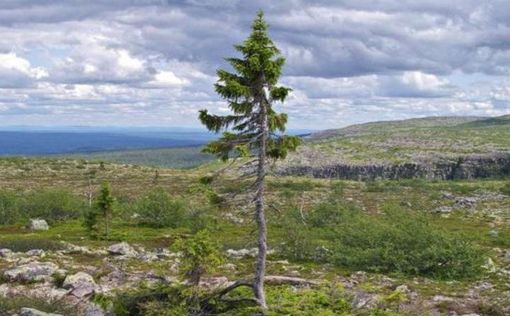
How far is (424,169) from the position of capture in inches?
5679

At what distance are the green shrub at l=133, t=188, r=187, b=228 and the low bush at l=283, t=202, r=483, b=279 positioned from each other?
2003 cm

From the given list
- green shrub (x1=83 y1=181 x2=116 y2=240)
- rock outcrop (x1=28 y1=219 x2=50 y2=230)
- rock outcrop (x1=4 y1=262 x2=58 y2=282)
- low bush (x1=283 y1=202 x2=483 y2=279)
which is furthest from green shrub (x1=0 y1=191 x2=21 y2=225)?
rock outcrop (x1=4 y1=262 x2=58 y2=282)

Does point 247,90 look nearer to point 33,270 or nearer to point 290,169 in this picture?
point 33,270

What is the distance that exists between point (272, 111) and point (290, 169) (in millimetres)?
132410

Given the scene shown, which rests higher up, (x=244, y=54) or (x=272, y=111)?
(x=244, y=54)

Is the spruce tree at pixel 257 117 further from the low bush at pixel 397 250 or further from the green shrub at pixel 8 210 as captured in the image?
the green shrub at pixel 8 210

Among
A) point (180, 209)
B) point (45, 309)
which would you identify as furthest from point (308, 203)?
point (45, 309)

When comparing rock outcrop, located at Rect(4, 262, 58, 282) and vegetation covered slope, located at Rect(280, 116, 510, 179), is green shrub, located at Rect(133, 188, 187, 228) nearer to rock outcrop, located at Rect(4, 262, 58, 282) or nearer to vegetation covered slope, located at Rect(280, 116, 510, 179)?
rock outcrop, located at Rect(4, 262, 58, 282)

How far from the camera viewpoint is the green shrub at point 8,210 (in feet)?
185

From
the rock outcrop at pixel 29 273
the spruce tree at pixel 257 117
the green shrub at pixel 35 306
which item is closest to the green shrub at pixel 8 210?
the rock outcrop at pixel 29 273

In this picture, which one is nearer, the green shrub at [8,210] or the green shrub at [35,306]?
the green shrub at [35,306]

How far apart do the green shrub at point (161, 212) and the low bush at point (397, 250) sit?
65.7 ft

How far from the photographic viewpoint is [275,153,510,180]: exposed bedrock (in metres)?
142

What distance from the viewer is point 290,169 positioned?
150m
